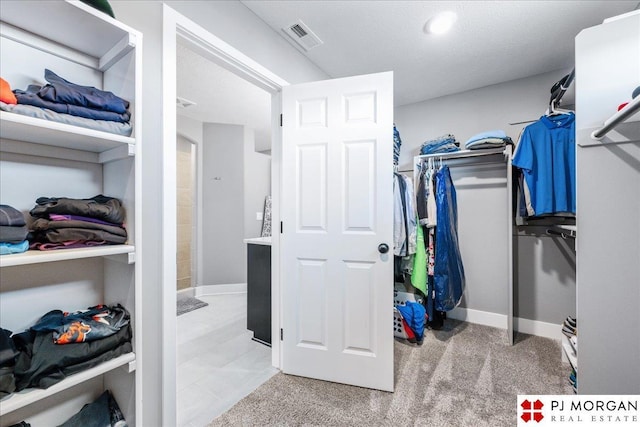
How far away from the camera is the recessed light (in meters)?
1.77

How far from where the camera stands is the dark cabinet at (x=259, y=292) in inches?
94.1

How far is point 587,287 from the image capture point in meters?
1.10

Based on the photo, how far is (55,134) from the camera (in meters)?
0.86

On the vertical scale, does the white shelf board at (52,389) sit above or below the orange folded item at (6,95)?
below

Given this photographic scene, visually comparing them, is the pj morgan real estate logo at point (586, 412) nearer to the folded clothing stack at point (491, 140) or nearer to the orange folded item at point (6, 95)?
→ the folded clothing stack at point (491, 140)

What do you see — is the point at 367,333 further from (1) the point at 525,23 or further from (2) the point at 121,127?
(1) the point at 525,23

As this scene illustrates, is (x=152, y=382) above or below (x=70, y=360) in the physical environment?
below

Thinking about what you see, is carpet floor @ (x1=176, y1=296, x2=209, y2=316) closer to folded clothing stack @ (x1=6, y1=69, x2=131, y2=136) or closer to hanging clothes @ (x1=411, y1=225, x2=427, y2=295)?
hanging clothes @ (x1=411, y1=225, x2=427, y2=295)

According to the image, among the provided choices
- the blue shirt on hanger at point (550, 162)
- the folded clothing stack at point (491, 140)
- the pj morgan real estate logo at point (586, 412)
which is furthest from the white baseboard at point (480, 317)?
the folded clothing stack at point (491, 140)

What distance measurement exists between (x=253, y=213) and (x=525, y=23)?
149 inches

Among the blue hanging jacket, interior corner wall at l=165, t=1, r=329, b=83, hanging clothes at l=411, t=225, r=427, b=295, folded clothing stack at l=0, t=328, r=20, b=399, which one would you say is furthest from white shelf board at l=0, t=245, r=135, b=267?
the blue hanging jacket

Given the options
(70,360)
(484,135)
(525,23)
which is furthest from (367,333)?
(525,23)

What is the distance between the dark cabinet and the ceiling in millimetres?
1763

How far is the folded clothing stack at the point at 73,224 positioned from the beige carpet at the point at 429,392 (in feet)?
4.05
